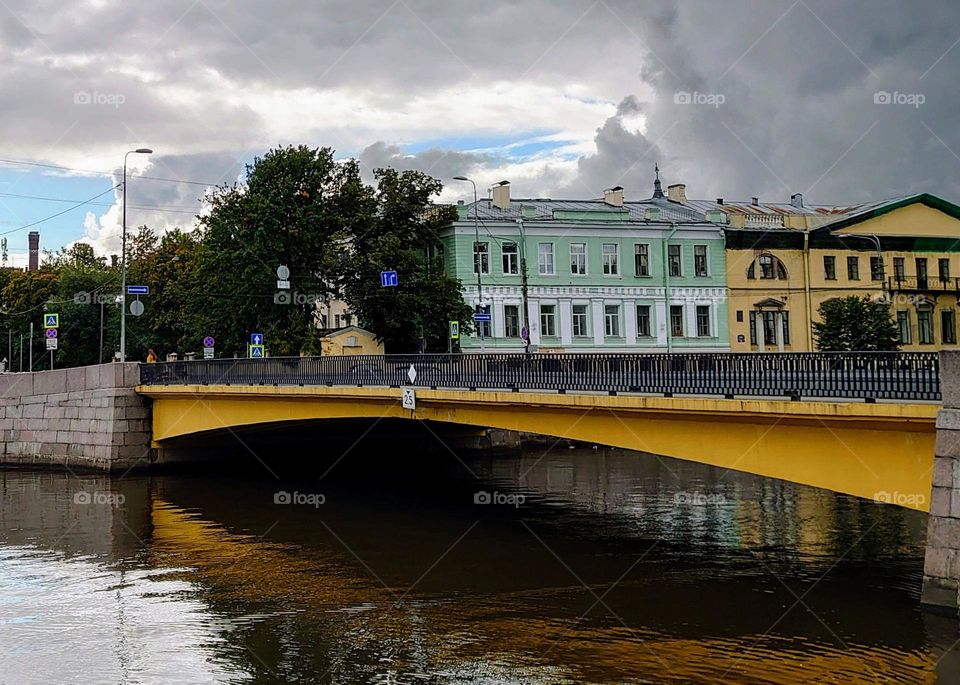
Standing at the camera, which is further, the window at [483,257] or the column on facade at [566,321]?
the column on facade at [566,321]

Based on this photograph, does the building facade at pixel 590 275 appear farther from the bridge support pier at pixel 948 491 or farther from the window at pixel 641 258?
the bridge support pier at pixel 948 491

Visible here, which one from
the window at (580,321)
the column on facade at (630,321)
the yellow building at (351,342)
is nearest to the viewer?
the yellow building at (351,342)

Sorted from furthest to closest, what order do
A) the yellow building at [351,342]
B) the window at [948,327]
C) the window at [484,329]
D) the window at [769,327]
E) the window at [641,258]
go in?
the window at [948,327]
the window at [769,327]
the window at [641,258]
the window at [484,329]
the yellow building at [351,342]

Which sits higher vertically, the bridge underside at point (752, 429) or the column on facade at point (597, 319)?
the column on facade at point (597, 319)

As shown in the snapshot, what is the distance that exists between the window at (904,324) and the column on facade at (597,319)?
52.1 ft

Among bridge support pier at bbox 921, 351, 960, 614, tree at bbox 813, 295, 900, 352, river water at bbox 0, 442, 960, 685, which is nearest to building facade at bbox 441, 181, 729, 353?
tree at bbox 813, 295, 900, 352

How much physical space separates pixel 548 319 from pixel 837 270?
16.2 m

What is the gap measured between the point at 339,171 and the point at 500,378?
2754 centimetres

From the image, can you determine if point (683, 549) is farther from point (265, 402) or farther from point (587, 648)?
point (265, 402)

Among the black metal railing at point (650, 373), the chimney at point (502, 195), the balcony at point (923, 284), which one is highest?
the chimney at point (502, 195)

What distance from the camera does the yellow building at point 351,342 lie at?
46500 millimetres

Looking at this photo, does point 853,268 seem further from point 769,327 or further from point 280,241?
point 280,241

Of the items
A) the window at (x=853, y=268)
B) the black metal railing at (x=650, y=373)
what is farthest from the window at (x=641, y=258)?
the black metal railing at (x=650, y=373)

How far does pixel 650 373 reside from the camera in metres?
19.3
